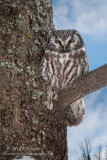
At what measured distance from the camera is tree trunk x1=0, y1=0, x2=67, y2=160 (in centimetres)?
238

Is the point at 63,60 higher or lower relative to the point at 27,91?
higher

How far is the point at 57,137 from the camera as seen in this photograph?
276 cm

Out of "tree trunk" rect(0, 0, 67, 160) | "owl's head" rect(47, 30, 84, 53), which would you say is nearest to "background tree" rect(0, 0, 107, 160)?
"tree trunk" rect(0, 0, 67, 160)

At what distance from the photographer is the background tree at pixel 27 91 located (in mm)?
2393

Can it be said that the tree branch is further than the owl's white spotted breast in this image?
No

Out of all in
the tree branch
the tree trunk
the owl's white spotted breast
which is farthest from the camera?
the owl's white spotted breast

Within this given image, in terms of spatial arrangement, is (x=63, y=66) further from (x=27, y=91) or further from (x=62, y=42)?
(x=27, y=91)

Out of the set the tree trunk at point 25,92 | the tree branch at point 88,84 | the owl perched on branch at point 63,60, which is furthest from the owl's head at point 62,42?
the tree branch at point 88,84

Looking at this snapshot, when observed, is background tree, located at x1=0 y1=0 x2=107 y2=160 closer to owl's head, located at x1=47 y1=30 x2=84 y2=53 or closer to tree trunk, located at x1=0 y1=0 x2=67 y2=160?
tree trunk, located at x1=0 y1=0 x2=67 y2=160

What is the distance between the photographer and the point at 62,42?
3215mm

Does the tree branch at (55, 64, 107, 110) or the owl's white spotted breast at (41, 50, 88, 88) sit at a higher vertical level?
the owl's white spotted breast at (41, 50, 88, 88)

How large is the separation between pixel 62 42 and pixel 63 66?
0.38 m

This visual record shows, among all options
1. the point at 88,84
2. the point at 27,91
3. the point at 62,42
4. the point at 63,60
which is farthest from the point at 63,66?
the point at 27,91

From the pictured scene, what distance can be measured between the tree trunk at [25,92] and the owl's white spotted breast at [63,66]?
0.73 feet
